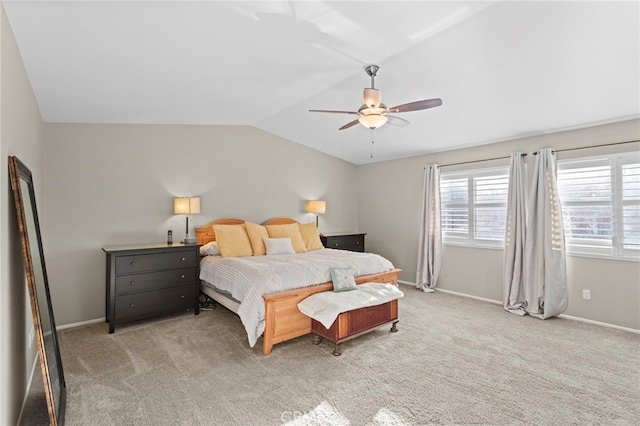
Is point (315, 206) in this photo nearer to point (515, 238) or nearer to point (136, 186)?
point (136, 186)

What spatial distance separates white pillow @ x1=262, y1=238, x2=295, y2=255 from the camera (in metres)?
4.62

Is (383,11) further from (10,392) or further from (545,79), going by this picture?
(10,392)

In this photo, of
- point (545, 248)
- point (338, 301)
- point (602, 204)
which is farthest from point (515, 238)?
point (338, 301)

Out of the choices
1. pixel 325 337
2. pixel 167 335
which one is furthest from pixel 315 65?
pixel 167 335

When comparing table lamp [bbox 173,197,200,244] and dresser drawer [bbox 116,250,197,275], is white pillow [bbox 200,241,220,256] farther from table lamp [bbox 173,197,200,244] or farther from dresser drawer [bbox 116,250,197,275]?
dresser drawer [bbox 116,250,197,275]

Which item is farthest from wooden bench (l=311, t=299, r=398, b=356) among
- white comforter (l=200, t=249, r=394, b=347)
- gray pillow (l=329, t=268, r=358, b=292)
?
white comforter (l=200, t=249, r=394, b=347)

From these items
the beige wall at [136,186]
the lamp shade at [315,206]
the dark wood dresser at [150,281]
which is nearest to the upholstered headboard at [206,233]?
the beige wall at [136,186]

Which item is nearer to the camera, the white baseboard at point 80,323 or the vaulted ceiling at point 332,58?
the vaulted ceiling at point 332,58

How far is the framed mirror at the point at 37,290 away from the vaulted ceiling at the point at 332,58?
990 mm

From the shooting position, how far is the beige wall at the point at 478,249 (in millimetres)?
3742

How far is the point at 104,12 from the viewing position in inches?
78.6

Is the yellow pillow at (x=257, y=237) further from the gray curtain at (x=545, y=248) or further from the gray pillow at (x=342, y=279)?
the gray curtain at (x=545, y=248)

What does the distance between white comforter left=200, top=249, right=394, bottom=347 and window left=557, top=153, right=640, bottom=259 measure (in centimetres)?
240

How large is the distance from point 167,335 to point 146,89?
2.58m
